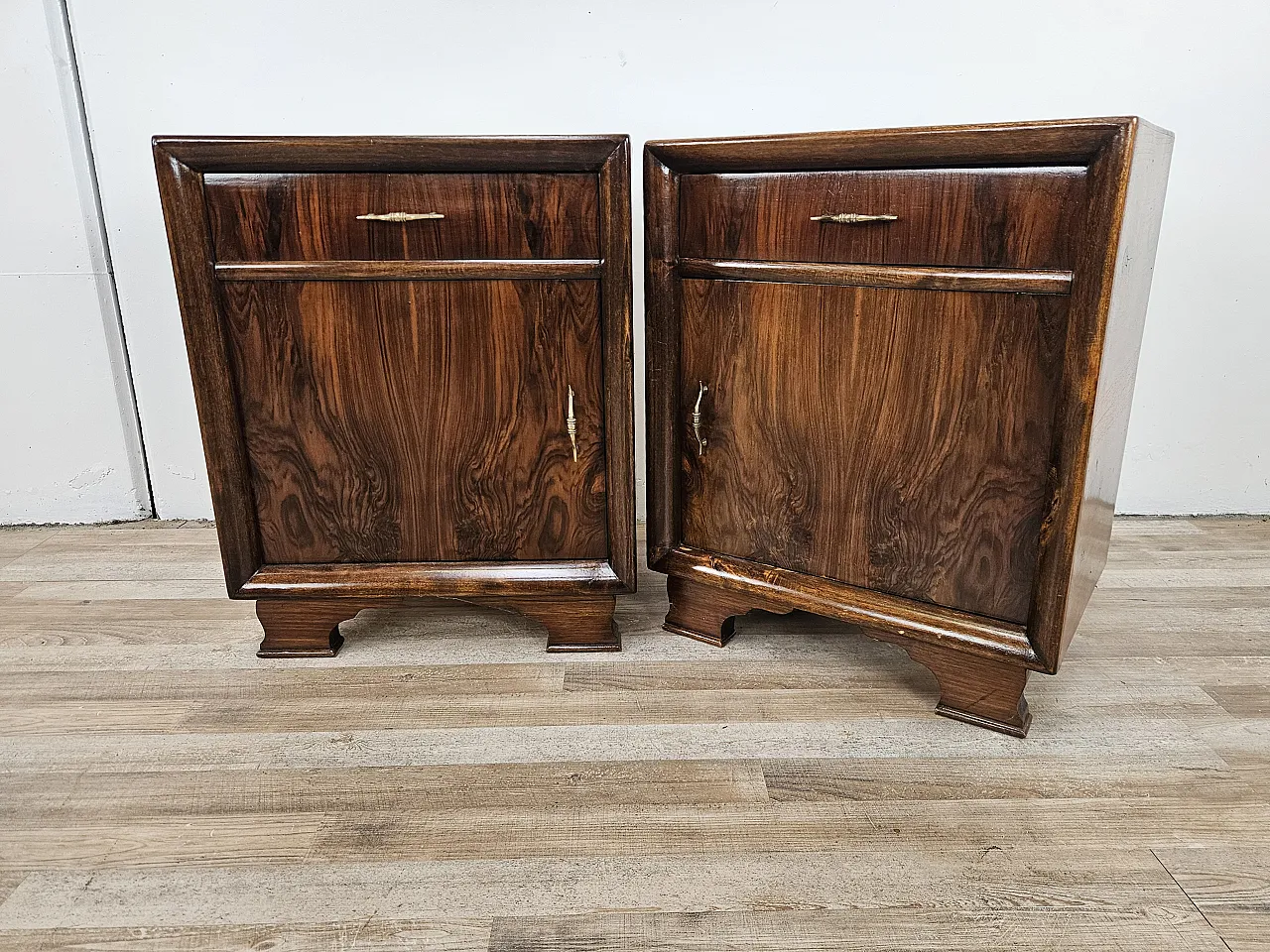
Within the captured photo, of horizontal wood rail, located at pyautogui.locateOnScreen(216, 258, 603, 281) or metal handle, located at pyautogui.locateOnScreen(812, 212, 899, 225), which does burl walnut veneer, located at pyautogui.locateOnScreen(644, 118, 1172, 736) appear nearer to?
metal handle, located at pyautogui.locateOnScreen(812, 212, 899, 225)

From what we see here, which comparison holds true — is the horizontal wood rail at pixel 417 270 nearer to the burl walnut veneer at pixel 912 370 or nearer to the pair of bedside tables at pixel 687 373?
the pair of bedside tables at pixel 687 373

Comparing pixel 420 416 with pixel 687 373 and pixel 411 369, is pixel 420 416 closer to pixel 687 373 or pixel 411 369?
pixel 411 369

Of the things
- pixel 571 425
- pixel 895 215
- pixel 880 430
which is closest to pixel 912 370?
pixel 880 430

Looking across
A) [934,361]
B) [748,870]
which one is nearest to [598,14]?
[934,361]

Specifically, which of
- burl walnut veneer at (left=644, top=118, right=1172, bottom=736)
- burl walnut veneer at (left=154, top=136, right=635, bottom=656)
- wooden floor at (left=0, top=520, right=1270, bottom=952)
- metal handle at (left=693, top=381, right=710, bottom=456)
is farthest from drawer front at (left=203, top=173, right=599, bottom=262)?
wooden floor at (left=0, top=520, right=1270, bottom=952)

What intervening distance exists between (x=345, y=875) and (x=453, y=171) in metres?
0.93

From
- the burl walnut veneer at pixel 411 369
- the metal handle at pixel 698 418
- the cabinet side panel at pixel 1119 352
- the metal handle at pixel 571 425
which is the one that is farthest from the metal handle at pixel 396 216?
the cabinet side panel at pixel 1119 352

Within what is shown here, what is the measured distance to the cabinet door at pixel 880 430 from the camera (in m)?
1.11

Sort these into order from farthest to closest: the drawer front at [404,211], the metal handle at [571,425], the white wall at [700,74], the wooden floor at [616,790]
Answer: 1. the white wall at [700,74]
2. the metal handle at [571,425]
3. the drawer front at [404,211]
4. the wooden floor at [616,790]

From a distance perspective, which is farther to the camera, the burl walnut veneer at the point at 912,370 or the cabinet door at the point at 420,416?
the cabinet door at the point at 420,416

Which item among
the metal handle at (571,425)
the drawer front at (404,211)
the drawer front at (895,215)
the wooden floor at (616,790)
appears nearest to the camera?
the wooden floor at (616,790)

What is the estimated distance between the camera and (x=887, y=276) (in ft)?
3.71

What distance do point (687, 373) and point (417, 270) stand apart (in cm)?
44

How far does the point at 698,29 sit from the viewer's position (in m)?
1.77
